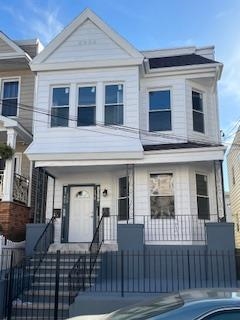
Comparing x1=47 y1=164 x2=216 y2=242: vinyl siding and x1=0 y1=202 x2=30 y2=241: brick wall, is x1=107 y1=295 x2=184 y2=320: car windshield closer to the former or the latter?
x1=47 y1=164 x2=216 y2=242: vinyl siding

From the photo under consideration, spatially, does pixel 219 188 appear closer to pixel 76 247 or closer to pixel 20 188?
pixel 76 247

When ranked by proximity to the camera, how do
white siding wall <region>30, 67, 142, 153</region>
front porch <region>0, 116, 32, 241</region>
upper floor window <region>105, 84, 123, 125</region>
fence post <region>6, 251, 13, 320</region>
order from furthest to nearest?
upper floor window <region>105, 84, 123, 125</region> → white siding wall <region>30, 67, 142, 153</region> → front porch <region>0, 116, 32, 241</region> → fence post <region>6, 251, 13, 320</region>

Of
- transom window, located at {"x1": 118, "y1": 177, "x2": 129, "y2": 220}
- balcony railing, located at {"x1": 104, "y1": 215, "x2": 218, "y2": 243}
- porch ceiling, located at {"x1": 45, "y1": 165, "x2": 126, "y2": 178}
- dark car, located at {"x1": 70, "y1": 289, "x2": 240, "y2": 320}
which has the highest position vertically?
porch ceiling, located at {"x1": 45, "y1": 165, "x2": 126, "y2": 178}

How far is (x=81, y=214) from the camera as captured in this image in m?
15.2

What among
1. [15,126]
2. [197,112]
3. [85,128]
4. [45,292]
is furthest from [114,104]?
[45,292]

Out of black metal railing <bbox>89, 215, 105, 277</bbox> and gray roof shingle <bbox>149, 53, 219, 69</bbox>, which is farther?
gray roof shingle <bbox>149, 53, 219, 69</bbox>

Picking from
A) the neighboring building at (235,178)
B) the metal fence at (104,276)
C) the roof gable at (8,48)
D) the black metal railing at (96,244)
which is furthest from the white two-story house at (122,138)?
the neighboring building at (235,178)

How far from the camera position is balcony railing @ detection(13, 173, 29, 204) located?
14.9 m

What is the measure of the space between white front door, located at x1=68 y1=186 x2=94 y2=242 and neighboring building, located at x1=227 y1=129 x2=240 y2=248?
1008 cm

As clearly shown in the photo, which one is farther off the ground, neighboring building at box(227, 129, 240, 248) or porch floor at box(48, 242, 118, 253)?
neighboring building at box(227, 129, 240, 248)

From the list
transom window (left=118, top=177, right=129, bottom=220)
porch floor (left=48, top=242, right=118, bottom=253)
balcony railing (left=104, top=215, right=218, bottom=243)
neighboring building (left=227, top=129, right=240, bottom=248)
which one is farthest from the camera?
neighboring building (left=227, top=129, right=240, bottom=248)

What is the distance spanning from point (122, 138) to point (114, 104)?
1368 mm

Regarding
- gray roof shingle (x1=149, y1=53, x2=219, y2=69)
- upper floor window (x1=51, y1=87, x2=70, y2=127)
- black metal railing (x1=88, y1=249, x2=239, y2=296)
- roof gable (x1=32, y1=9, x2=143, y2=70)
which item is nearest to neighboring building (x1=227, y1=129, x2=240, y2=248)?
gray roof shingle (x1=149, y1=53, x2=219, y2=69)

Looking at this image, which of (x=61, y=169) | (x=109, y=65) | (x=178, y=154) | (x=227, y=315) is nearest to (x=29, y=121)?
(x=61, y=169)
